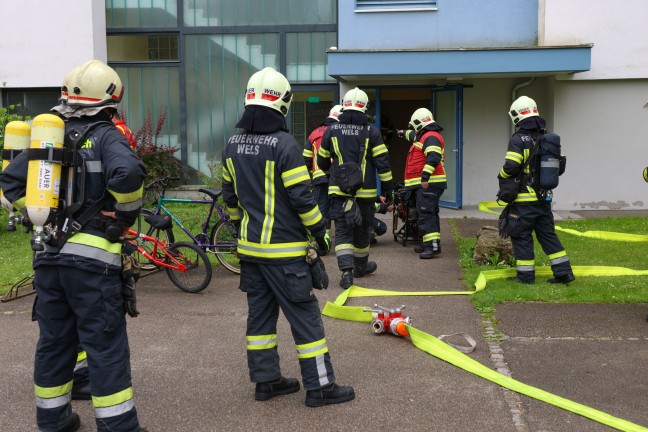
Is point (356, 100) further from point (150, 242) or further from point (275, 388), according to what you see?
point (275, 388)

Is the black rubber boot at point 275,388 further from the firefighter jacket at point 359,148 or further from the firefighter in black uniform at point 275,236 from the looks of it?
the firefighter jacket at point 359,148

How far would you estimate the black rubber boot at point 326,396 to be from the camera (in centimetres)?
477

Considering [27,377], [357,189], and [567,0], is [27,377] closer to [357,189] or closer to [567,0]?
[357,189]

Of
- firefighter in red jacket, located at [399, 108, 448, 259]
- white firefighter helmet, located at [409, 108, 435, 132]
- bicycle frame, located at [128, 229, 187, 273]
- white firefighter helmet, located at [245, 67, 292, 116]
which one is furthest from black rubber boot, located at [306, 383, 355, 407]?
white firefighter helmet, located at [409, 108, 435, 132]

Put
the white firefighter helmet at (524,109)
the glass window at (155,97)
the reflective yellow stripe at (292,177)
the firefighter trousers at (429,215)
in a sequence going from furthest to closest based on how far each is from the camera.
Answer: the glass window at (155,97), the firefighter trousers at (429,215), the white firefighter helmet at (524,109), the reflective yellow stripe at (292,177)

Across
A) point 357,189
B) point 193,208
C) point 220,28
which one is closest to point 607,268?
point 357,189

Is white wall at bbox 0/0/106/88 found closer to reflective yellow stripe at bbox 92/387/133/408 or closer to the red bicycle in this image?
the red bicycle

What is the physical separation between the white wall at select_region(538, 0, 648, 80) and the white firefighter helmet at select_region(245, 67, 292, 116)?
1068 cm

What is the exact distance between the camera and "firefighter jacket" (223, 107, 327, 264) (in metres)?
4.72

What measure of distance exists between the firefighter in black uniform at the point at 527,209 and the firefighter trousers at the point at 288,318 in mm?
3737

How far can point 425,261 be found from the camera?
32.4 feet

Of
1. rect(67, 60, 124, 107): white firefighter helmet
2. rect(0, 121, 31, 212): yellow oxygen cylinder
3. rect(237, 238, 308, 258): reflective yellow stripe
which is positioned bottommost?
rect(237, 238, 308, 258): reflective yellow stripe

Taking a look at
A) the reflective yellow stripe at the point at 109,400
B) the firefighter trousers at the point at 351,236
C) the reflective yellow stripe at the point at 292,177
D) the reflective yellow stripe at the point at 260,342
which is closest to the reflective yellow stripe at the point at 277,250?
the reflective yellow stripe at the point at 292,177

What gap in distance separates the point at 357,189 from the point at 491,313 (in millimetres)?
2022
